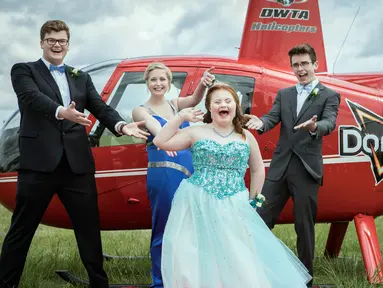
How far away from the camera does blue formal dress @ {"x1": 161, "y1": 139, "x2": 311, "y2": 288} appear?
3.10 metres

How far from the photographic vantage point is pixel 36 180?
3.67 metres

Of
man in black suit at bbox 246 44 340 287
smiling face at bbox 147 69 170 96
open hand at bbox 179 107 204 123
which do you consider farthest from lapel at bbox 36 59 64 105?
man in black suit at bbox 246 44 340 287

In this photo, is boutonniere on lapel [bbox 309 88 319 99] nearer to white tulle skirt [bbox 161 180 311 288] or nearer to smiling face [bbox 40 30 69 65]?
white tulle skirt [bbox 161 180 311 288]

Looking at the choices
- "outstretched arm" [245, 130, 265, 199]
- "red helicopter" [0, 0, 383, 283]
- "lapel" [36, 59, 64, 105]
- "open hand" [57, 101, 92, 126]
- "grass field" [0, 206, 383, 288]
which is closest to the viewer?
"open hand" [57, 101, 92, 126]

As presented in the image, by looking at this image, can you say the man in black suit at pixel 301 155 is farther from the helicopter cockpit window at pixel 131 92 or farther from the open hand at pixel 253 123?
the helicopter cockpit window at pixel 131 92

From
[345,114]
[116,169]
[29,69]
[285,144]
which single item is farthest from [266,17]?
[29,69]

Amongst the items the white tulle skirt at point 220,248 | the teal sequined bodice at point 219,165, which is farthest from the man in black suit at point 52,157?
the white tulle skirt at point 220,248

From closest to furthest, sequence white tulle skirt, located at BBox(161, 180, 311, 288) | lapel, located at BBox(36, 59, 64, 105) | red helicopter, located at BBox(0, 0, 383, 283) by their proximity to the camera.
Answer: white tulle skirt, located at BBox(161, 180, 311, 288), lapel, located at BBox(36, 59, 64, 105), red helicopter, located at BBox(0, 0, 383, 283)

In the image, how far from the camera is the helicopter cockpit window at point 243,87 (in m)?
4.70

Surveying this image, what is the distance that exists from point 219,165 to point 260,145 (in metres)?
1.30

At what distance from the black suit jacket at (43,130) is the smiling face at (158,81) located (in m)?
0.56

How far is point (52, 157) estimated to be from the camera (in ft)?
11.9

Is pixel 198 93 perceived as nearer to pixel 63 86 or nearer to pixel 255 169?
pixel 255 169

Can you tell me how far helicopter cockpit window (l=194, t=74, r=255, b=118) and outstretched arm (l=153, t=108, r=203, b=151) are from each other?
47.7 inches
